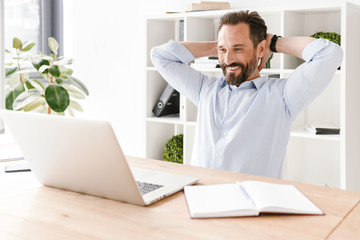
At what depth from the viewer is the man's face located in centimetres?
207

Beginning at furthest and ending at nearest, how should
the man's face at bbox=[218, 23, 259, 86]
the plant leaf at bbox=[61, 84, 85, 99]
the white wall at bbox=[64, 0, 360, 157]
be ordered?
1. the white wall at bbox=[64, 0, 360, 157]
2. the plant leaf at bbox=[61, 84, 85, 99]
3. the man's face at bbox=[218, 23, 259, 86]

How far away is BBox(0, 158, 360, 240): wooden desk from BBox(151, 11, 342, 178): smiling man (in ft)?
2.44

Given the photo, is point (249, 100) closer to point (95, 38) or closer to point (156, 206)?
point (156, 206)

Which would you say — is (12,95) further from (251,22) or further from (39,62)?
(251,22)

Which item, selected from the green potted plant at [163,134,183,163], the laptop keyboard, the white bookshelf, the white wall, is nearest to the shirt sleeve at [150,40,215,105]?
the white bookshelf

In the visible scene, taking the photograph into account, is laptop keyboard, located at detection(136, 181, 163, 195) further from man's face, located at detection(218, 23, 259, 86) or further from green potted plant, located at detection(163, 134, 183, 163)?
green potted plant, located at detection(163, 134, 183, 163)

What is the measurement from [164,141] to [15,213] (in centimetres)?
266

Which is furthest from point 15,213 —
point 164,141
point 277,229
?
point 164,141

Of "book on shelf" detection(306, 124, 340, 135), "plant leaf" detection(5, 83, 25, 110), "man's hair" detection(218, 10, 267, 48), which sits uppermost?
"man's hair" detection(218, 10, 267, 48)

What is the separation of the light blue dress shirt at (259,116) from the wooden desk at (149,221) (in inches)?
29.0

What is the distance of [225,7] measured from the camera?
3303mm

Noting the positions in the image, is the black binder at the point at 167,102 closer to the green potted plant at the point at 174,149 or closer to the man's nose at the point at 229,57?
the green potted plant at the point at 174,149

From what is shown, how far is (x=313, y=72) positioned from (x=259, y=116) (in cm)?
29

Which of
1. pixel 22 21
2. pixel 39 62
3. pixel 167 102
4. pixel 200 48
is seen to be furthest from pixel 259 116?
pixel 22 21
